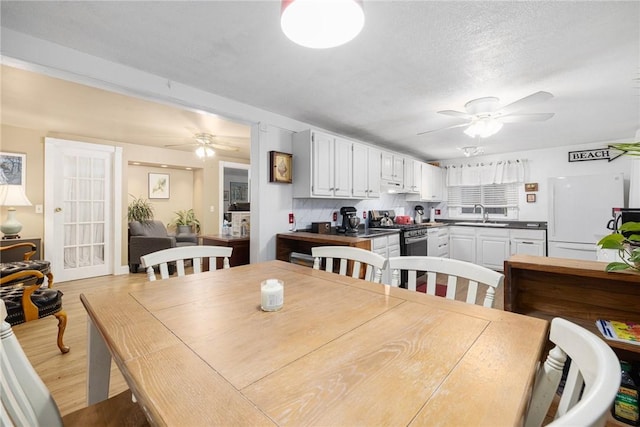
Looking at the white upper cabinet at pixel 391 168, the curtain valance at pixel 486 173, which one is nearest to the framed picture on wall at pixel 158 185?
the white upper cabinet at pixel 391 168

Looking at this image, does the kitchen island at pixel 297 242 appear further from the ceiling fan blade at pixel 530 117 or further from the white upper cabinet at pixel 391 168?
the ceiling fan blade at pixel 530 117

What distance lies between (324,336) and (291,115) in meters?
3.01

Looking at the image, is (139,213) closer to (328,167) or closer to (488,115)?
(328,167)

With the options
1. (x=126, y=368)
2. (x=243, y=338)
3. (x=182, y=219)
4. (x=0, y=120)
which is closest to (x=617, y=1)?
(x=243, y=338)

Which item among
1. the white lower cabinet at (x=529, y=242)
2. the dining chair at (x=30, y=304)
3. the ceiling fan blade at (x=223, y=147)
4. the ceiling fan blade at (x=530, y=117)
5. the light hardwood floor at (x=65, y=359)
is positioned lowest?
the light hardwood floor at (x=65, y=359)

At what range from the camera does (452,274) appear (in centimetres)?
140

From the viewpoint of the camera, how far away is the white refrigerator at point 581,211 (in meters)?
4.05

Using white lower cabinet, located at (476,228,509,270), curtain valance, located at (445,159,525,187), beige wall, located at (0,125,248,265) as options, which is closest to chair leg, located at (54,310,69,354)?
beige wall, located at (0,125,248,265)

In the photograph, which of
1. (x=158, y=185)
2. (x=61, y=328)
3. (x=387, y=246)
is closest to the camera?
(x=61, y=328)

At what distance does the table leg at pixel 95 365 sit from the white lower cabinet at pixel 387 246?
9.14 feet

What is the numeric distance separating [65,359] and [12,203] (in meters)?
2.72

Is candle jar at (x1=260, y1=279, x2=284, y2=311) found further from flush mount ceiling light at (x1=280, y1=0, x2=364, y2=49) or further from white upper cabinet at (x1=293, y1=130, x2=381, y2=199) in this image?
white upper cabinet at (x1=293, y1=130, x2=381, y2=199)

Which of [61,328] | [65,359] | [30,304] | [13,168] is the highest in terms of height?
[13,168]

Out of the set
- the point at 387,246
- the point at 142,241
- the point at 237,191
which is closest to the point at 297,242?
the point at 387,246
